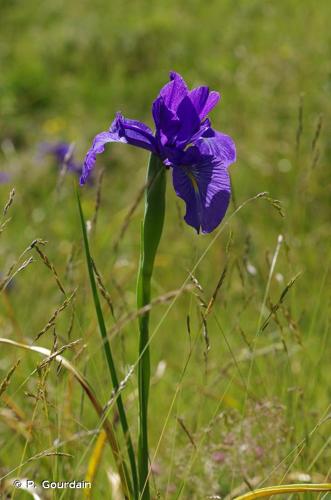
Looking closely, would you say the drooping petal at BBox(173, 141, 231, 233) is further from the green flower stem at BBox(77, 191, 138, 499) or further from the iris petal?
the green flower stem at BBox(77, 191, 138, 499)

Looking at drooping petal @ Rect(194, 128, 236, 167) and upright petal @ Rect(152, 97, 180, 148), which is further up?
upright petal @ Rect(152, 97, 180, 148)

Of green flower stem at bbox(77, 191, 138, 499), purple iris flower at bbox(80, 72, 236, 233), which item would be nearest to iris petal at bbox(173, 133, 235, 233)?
purple iris flower at bbox(80, 72, 236, 233)

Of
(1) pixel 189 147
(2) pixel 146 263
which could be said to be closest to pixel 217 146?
(1) pixel 189 147

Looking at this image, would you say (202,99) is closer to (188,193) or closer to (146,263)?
(188,193)

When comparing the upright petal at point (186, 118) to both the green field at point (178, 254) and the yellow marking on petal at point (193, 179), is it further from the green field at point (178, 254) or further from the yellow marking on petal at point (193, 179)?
the green field at point (178, 254)

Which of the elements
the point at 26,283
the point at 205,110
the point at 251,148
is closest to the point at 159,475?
the point at 205,110

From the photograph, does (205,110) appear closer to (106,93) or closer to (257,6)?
(106,93)
